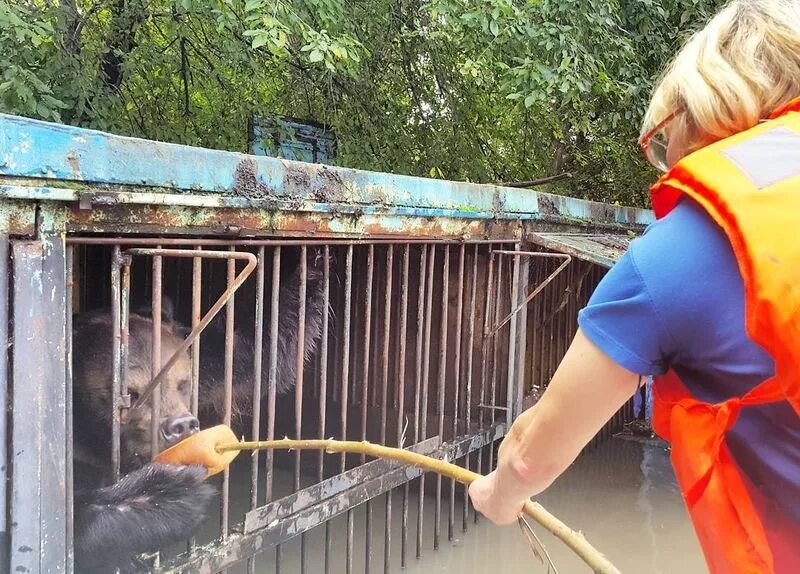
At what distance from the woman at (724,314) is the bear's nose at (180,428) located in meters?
1.85

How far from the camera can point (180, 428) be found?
279 cm

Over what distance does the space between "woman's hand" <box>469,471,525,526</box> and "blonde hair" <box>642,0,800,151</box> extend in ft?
2.60

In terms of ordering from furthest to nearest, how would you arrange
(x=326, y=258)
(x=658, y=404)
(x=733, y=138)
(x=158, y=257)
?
(x=326, y=258), (x=158, y=257), (x=658, y=404), (x=733, y=138)

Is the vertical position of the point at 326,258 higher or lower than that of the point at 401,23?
lower

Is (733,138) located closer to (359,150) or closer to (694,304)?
(694,304)

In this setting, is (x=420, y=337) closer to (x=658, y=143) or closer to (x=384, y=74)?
(x=658, y=143)

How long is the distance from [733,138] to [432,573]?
3500 mm

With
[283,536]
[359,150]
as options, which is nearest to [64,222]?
[283,536]

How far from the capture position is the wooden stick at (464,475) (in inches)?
54.2

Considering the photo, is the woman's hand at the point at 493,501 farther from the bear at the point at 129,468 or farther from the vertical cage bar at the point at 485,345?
the vertical cage bar at the point at 485,345

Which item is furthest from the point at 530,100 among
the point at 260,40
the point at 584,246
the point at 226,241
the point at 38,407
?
the point at 38,407

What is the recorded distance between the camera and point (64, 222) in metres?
2.02

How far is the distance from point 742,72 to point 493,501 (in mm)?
949

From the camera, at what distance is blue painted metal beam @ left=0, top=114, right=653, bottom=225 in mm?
1894
